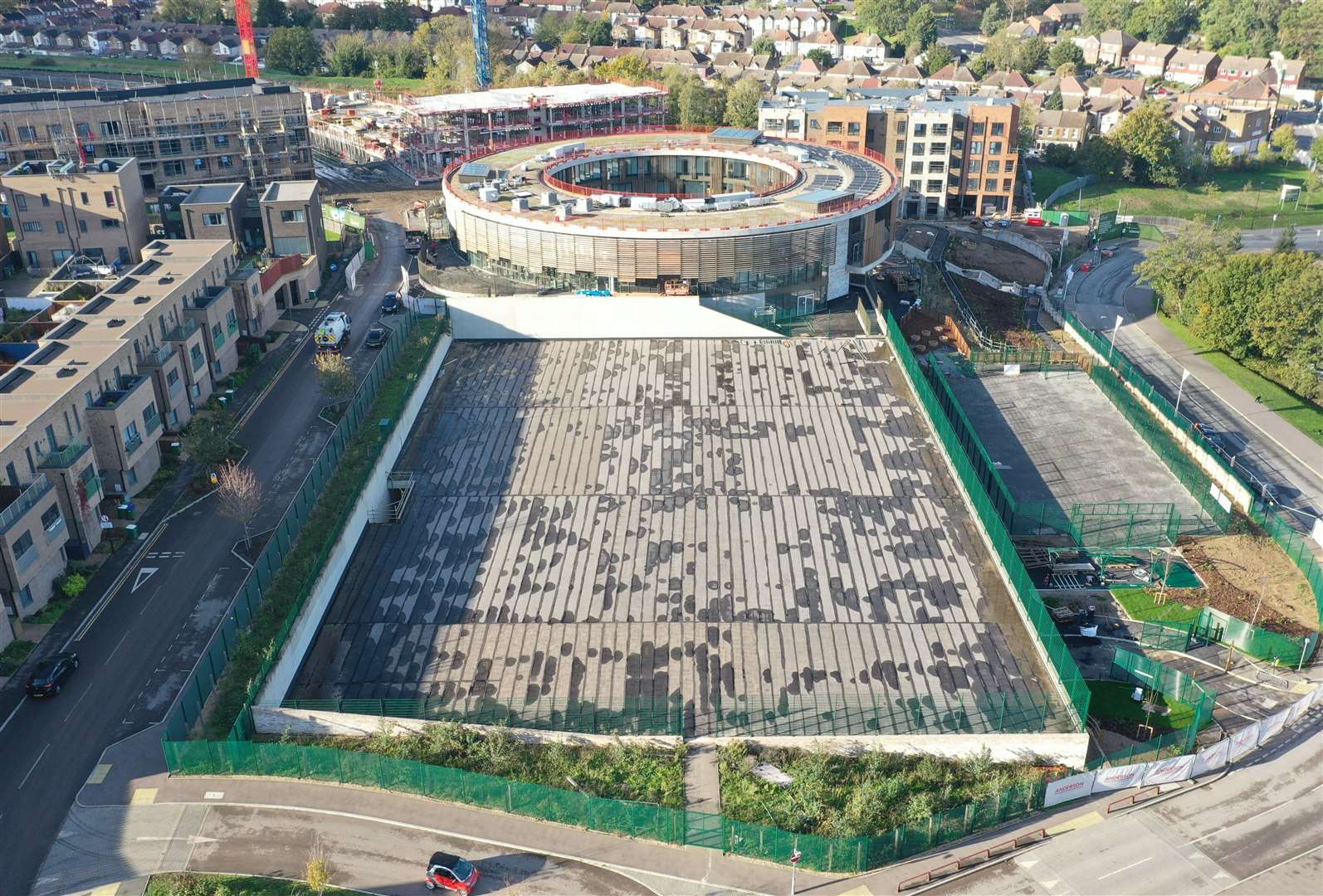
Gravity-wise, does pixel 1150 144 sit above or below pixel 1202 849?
above

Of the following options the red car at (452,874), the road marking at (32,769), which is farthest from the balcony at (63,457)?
the red car at (452,874)

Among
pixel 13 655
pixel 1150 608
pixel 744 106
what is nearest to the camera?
pixel 13 655

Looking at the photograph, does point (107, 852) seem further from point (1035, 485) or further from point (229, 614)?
point (1035, 485)

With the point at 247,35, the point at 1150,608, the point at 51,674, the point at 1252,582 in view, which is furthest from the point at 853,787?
the point at 247,35

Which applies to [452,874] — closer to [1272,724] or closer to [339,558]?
[339,558]

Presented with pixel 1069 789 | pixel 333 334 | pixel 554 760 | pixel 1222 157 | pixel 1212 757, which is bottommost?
pixel 1212 757

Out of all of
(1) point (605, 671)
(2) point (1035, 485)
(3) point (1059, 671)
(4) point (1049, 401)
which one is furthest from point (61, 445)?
(4) point (1049, 401)
